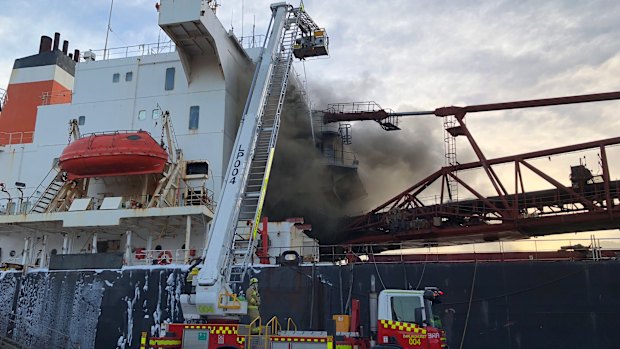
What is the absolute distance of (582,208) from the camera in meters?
22.3

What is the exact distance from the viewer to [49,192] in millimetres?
23312

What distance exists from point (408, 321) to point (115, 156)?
545 inches

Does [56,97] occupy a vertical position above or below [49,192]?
above

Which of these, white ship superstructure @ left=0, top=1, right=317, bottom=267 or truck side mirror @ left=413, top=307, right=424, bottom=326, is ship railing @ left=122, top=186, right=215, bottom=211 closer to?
white ship superstructure @ left=0, top=1, right=317, bottom=267

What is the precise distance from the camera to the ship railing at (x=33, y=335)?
18.6 meters

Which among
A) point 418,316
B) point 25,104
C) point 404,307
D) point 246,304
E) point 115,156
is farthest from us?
point 25,104

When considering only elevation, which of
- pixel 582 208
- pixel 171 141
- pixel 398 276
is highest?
pixel 171 141

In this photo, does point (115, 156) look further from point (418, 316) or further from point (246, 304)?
point (418, 316)

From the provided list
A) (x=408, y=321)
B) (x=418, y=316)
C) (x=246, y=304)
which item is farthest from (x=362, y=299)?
(x=418, y=316)

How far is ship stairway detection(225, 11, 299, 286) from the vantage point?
1495cm

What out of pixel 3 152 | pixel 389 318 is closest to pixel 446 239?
pixel 389 318

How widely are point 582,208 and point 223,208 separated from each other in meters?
16.1

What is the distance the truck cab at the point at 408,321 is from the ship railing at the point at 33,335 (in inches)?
495

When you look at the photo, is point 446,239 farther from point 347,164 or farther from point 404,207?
point 347,164
